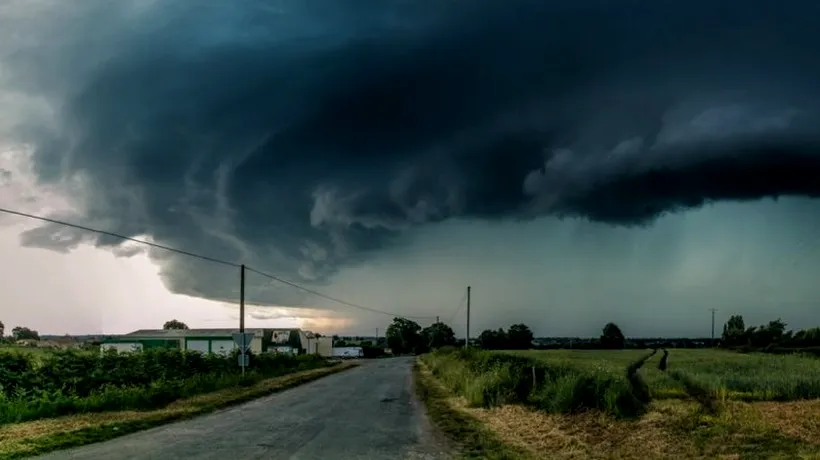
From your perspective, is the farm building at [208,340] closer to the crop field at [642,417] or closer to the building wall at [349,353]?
the building wall at [349,353]

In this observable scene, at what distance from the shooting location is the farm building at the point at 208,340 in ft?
292

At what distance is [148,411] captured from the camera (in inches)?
939

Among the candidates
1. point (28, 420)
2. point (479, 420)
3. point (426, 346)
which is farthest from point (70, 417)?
point (426, 346)

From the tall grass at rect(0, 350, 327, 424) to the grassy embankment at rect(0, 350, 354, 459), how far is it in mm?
28

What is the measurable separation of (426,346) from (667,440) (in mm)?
147718

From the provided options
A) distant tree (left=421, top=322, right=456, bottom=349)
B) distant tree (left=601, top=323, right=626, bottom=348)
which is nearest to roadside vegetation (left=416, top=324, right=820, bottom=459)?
distant tree (left=601, top=323, right=626, bottom=348)

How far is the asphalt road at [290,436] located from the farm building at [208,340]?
57.6 meters

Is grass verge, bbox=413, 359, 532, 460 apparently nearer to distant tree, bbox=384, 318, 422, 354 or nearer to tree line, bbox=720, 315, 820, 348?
tree line, bbox=720, 315, 820, 348

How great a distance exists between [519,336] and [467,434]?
111695 mm

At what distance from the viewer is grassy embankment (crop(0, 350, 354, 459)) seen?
17703 millimetres

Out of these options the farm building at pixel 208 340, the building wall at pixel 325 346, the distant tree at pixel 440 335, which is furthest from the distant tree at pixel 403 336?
the farm building at pixel 208 340

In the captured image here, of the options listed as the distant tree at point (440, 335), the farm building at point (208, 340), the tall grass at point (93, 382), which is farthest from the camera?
the distant tree at point (440, 335)

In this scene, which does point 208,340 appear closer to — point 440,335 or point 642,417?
point 440,335

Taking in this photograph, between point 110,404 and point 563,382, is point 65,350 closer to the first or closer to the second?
point 110,404
